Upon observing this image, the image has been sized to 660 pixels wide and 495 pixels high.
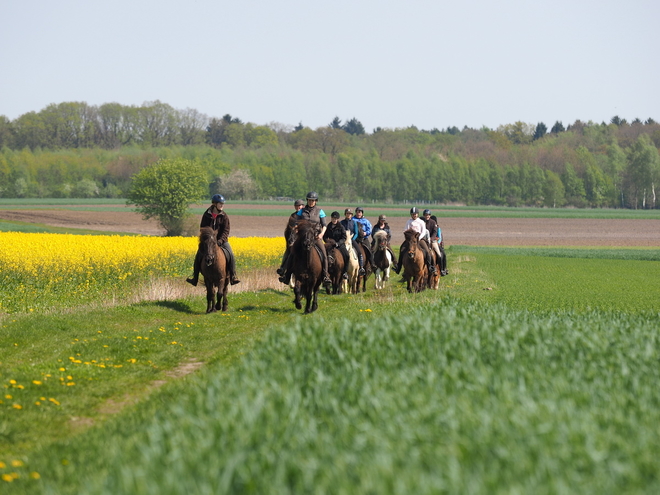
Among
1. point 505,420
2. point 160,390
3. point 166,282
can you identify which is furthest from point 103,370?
point 166,282

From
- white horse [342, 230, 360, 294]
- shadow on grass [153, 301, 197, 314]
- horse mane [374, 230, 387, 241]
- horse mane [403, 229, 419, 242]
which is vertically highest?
horse mane [403, 229, 419, 242]

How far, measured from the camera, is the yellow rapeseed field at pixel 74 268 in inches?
754

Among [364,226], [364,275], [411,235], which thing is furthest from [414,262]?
[364,226]

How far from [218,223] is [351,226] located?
5556 mm

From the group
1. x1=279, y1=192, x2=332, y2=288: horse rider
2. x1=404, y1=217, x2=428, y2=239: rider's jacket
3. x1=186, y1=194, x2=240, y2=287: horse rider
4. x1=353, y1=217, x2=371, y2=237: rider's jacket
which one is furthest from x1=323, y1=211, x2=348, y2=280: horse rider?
x1=186, y1=194, x2=240, y2=287: horse rider

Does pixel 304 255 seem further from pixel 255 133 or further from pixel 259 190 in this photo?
pixel 255 133

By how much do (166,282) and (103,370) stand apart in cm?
1064

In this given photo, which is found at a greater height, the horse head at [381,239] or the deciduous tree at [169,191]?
the deciduous tree at [169,191]

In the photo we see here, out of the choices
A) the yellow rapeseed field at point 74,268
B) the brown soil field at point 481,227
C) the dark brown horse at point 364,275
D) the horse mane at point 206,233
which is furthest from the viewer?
the brown soil field at point 481,227

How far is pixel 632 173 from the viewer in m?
139

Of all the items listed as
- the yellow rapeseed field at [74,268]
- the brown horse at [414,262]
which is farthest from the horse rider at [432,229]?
the yellow rapeseed field at [74,268]

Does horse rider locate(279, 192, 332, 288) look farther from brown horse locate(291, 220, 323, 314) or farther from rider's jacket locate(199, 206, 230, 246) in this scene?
rider's jacket locate(199, 206, 230, 246)

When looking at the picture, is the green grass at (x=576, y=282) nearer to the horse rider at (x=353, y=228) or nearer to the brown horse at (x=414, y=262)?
the brown horse at (x=414, y=262)

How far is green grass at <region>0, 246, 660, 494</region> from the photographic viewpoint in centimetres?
477
